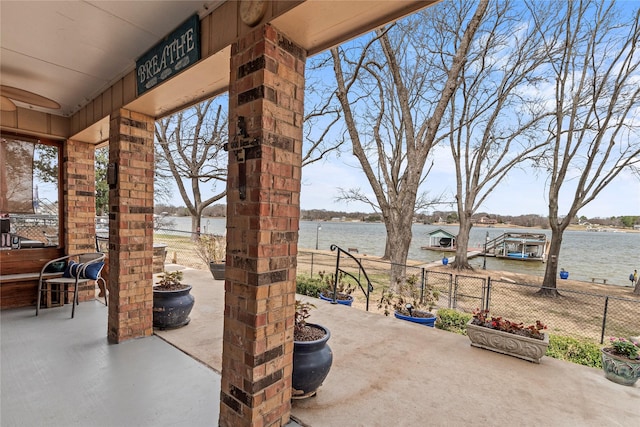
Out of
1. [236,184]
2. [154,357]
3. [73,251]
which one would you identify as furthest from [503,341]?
[73,251]

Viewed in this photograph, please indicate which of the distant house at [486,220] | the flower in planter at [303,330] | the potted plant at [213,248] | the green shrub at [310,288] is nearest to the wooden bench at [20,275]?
the potted plant at [213,248]

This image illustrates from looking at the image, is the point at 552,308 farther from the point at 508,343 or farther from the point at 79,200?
the point at 79,200

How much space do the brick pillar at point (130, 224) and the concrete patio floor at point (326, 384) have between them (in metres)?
0.28

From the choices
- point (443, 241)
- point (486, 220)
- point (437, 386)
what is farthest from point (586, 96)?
point (443, 241)

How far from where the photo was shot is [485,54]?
28.0 feet

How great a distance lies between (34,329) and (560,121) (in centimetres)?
1212

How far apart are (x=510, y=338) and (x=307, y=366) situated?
2.33m

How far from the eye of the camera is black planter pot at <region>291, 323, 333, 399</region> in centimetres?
190

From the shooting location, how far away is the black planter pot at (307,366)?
6.24ft

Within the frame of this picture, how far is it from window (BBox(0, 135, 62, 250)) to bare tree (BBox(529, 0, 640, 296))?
1060cm

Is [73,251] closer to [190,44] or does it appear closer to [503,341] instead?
[190,44]

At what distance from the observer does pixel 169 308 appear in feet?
9.99

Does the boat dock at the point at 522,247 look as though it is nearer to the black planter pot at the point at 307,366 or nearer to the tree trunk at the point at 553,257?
the tree trunk at the point at 553,257

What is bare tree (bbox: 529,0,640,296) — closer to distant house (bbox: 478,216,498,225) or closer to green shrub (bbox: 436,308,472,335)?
green shrub (bbox: 436,308,472,335)
